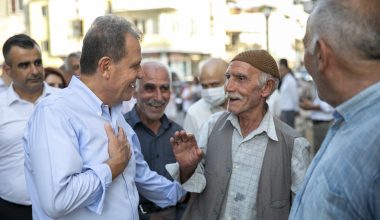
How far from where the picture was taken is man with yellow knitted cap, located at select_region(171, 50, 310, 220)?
2562mm

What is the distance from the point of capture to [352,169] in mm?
1356

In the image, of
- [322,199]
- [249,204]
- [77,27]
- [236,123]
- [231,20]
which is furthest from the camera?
[231,20]

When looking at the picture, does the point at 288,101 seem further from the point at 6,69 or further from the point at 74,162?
the point at 74,162

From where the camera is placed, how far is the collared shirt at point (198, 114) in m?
4.39

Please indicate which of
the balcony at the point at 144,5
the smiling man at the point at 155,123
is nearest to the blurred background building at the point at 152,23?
the balcony at the point at 144,5

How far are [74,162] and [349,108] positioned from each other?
1.21m

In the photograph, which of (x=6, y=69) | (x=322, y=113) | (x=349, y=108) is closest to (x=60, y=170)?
(x=349, y=108)

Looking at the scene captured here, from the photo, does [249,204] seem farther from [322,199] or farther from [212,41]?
[212,41]

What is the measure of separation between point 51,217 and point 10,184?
165cm

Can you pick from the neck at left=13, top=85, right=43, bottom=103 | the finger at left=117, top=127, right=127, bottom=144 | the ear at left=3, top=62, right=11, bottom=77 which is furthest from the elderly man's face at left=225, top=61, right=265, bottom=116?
the ear at left=3, top=62, right=11, bottom=77

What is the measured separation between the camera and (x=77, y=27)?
32500 millimetres

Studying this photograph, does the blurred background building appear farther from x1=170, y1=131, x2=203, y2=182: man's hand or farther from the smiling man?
x1=170, y1=131, x2=203, y2=182: man's hand

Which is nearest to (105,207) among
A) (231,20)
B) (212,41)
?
(212,41)

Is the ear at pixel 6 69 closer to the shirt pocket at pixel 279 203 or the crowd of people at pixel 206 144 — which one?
the crowd of people at pixel 206 144
